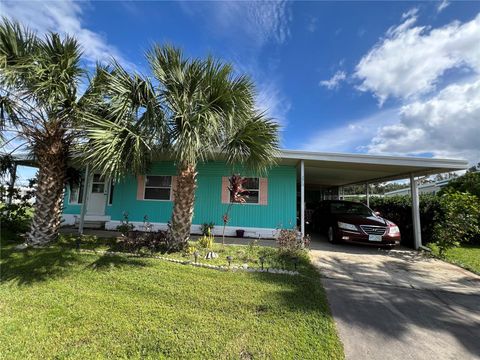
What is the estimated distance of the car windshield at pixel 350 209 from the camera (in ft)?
29.5

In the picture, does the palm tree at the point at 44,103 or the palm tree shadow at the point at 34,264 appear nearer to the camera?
the palm tree shadow at the point at 34,264

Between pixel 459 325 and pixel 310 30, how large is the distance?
9002 mm

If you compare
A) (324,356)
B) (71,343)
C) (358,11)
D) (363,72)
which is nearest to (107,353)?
(71,343)

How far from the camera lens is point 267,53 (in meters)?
9.59

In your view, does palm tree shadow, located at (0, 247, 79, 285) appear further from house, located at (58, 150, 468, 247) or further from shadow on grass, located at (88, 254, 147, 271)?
house, located at (58, 150, 468, 247)

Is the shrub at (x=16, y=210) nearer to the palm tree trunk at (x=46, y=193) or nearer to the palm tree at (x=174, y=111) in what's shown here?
the palm tree trunk at (x=46, y=193)

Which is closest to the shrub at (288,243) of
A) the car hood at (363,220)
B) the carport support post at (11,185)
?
the car hood at (363,220)

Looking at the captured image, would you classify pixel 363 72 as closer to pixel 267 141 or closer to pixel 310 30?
pixel 310 30

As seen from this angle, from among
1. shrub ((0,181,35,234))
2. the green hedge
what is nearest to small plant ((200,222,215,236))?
shrub ((0,181,35,234))

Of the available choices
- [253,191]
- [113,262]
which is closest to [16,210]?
[113,262]

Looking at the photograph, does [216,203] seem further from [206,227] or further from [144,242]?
[144,242]

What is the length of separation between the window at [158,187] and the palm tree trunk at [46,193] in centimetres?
383

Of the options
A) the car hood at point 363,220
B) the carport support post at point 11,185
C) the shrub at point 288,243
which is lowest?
the shrub at point 288,243

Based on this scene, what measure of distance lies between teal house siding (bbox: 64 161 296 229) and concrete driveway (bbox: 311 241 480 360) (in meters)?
2.82
